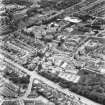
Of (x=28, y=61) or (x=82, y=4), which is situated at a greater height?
(x=82, y=4)

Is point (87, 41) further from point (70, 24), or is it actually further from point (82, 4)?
point (82, 4)

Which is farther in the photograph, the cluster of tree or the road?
the cluster of tree

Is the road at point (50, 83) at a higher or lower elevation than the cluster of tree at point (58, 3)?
lower

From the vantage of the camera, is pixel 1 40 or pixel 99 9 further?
pixel 99 9

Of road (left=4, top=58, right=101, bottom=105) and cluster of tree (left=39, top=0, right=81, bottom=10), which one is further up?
cluster of tree (left=39, top=0, right=81, bottom=10)

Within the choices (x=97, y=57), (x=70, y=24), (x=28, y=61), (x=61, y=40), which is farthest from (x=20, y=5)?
(x=97, y=57)

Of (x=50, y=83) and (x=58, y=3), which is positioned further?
(x=58, y=3)

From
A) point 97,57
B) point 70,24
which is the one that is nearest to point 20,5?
point 70,24

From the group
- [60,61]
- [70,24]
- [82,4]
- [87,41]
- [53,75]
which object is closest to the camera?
[53,75]

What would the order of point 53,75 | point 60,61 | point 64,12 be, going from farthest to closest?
point 64,12 → point 60,61 → point 53,75

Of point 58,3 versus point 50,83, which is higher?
point 58,3

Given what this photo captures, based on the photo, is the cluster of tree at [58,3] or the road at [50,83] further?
the cluster of tree at [58,3]
